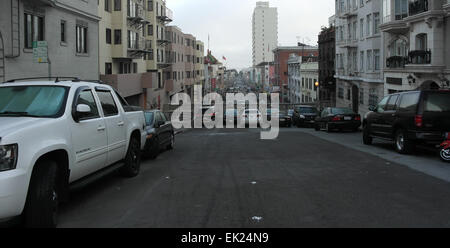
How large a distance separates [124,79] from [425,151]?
24.1 meters

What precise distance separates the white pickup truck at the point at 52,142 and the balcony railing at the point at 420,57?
21.7 m

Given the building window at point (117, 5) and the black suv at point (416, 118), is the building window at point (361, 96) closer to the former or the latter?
the building window at point (117, 5)

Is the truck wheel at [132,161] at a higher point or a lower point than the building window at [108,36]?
lower

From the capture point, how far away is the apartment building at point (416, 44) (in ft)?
82.8

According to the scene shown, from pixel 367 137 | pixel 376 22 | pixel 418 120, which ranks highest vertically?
pixel 376 22

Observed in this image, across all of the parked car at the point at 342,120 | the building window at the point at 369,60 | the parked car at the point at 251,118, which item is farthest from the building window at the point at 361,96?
the parked car at the point at 342,120

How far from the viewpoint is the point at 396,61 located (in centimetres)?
3173

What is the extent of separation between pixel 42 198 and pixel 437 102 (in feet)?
35.5

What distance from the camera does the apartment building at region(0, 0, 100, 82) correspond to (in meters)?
17.4

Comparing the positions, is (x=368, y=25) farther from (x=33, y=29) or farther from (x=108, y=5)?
(x=33, y=29)

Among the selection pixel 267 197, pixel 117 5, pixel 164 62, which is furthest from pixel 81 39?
pixel 164 62
